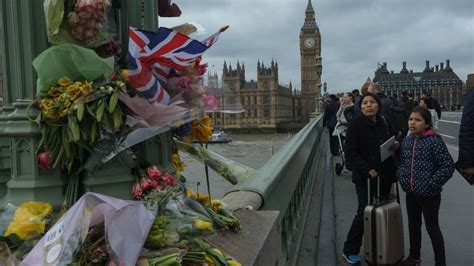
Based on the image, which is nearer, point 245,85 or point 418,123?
point 418,123

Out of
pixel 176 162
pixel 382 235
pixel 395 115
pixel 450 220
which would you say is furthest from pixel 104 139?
pixel 395 115

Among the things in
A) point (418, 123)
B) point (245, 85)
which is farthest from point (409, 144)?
point (245, 85)

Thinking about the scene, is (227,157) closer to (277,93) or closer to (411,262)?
(411,262)

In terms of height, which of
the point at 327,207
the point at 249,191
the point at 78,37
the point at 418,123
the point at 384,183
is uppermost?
the point at 78,37

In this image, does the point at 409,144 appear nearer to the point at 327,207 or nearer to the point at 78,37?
the point at 327,207

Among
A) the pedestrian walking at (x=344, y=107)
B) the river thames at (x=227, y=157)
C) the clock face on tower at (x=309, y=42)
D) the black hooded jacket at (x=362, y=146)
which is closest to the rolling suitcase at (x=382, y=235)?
the black hooded jacket at (x=362, y=146)

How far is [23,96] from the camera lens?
6.56 ft

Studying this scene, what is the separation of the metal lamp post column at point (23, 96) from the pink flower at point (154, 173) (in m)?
0.36

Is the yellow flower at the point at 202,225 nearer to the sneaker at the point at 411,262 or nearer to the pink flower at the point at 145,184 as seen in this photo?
the pink flower at the point at 145,184

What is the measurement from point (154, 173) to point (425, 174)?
129 inches

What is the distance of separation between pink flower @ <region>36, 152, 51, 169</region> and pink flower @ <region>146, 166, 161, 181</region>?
1.34ft

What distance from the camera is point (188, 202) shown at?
2188mm

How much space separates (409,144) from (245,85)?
406ft

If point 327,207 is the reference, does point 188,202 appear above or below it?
above
